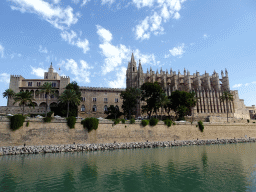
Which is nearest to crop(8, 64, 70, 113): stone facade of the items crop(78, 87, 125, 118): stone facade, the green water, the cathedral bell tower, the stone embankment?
crop(78, 87, 125, 118): stone facade

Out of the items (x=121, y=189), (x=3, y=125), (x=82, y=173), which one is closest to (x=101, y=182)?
(x=121, y=189)

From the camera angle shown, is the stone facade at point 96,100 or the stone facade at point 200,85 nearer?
the stone facade at point 96,100

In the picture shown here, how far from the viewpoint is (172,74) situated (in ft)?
259

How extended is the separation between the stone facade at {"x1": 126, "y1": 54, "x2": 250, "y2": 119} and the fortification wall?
2715cm

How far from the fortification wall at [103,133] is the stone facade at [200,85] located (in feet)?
89.1

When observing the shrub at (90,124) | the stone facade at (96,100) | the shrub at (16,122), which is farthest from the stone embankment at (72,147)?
the stone facade at (96,100)

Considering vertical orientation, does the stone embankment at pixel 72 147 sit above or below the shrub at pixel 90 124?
below

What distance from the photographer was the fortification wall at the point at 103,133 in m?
29.2

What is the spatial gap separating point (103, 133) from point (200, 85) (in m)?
53.5

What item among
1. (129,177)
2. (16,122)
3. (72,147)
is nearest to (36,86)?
(16,122)

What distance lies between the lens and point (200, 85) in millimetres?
75062

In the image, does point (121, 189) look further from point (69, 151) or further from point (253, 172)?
point (69, 151)

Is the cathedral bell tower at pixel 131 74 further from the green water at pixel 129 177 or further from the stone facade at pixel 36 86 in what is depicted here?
the green water at pixel 129 177

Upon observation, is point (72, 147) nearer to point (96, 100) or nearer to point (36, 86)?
point (96, 100)
